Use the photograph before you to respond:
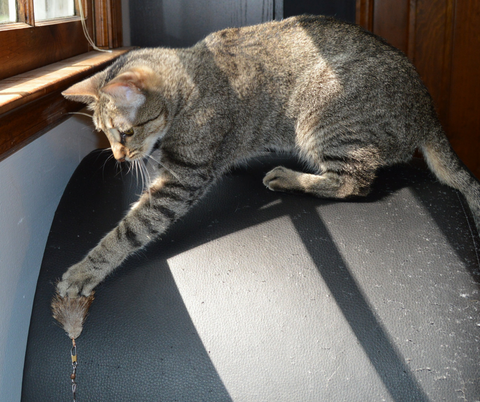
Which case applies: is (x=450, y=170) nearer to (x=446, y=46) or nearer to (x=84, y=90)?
(x=446, y=46)

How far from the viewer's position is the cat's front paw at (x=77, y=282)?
105 cm

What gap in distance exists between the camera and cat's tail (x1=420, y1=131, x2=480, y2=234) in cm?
134

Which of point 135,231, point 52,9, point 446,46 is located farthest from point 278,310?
point 446,46

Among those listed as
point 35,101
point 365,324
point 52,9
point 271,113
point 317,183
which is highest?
point 52,9

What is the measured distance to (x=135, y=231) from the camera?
119cm

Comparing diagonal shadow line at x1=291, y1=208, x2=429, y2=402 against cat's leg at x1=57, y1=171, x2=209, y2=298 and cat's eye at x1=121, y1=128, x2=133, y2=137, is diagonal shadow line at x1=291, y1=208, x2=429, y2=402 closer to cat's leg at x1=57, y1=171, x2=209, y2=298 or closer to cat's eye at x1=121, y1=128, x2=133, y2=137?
cat's leg at x1=57, y1=171, x2=209, y2=298

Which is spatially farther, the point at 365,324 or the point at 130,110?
the point at 130,110

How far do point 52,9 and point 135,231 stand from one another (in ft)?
2.67

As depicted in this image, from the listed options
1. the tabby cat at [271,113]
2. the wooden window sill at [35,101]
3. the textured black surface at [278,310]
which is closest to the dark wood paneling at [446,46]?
the tabby cat at [271,113]

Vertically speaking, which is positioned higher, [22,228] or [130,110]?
[130,110]

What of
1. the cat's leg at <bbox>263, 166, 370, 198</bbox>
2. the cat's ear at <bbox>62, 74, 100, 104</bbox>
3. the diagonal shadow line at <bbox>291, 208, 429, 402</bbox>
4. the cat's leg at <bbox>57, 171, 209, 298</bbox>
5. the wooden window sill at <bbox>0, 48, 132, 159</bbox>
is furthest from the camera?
the cat's leg at <bbox>263, 166, 370, 198</bbox>

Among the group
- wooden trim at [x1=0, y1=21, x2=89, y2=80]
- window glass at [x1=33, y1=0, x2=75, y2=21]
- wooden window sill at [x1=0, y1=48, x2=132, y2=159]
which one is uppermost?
window glass at [x1=33, y1=0, x2=75, y2=21]

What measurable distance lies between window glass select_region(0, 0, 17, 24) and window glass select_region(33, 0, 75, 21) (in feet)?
Answer: 0.49

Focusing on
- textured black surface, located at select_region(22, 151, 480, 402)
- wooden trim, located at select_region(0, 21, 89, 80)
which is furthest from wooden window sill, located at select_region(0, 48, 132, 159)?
textured black surface, located at select_region(22, 151, 480, 402)
